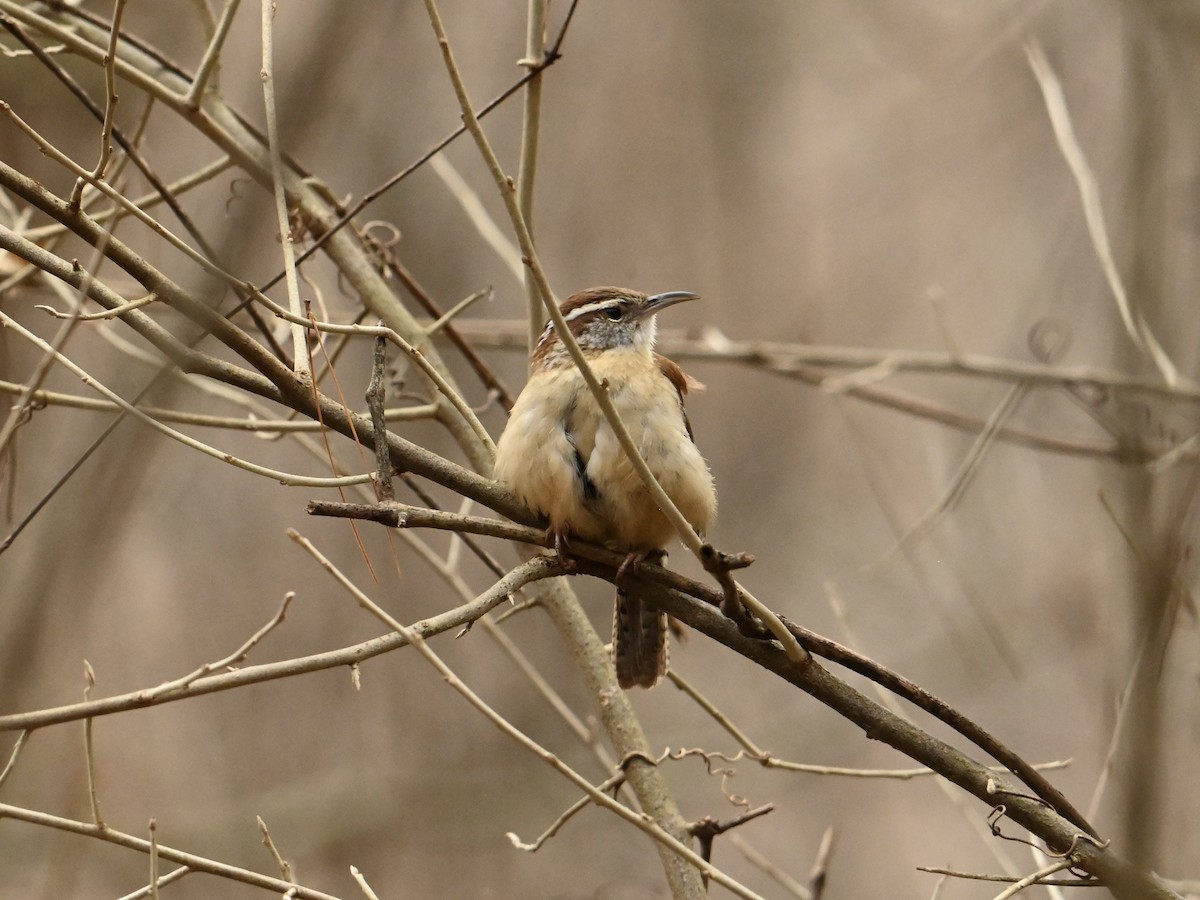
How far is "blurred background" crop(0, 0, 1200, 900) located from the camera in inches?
261

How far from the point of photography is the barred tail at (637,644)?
4.14m

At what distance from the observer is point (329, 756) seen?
7156 mm

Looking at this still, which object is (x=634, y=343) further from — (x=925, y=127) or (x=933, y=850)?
(x=925, y=127)

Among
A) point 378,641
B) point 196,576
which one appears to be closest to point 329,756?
point 196,576

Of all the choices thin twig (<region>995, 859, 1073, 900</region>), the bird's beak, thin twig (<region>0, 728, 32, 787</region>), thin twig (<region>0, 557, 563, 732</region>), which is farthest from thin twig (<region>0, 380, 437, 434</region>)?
thin twig (<region>995, 859, 1073, 900</region>)

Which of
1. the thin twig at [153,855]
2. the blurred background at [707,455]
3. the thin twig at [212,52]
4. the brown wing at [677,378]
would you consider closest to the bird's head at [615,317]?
the brown wing at [677,378]

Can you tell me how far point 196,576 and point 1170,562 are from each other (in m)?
6.53

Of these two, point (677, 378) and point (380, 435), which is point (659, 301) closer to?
point (677, 378)

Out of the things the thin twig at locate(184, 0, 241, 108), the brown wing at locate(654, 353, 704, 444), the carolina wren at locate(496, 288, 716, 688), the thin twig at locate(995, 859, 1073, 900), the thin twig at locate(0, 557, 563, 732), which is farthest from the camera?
the brown wing at locate(654, 353, 704, 444)

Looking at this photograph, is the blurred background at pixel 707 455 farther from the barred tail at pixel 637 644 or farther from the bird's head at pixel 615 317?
the barred tail at pixel 637 644

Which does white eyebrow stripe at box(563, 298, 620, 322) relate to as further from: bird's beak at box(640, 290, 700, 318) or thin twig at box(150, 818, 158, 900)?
thin twig at box(150, 818, 158, 900)

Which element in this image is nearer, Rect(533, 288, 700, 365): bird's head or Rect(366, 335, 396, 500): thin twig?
Rect(366, 335, 396, 500): thin twig

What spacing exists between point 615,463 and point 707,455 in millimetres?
4812

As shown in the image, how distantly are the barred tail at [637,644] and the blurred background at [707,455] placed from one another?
1.38 metres
